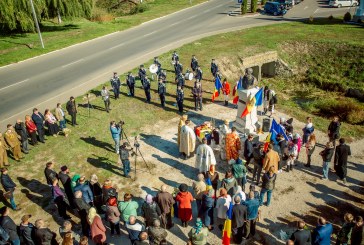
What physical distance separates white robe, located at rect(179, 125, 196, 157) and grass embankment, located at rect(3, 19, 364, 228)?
9.78ft

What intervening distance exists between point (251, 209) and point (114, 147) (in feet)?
27.2

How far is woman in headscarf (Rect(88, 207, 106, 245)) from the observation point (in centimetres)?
961

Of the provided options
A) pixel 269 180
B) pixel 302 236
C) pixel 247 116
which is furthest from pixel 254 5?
pixel 302 236

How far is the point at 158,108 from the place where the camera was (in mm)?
19750

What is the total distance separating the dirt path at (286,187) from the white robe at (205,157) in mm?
845

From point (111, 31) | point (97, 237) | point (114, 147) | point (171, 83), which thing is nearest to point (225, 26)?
point (111, 31)

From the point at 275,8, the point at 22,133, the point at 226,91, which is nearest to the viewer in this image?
the point at 22,133

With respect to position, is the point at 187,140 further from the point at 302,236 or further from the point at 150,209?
the point at 302,236

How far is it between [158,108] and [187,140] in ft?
18.5

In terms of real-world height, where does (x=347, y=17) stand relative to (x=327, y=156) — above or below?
above

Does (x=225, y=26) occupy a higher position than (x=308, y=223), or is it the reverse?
(x=225, y=26)

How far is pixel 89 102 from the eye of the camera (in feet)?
66.3

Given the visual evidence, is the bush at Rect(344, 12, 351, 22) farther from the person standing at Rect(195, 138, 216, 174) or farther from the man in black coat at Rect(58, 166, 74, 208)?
the man in black coat at Rect(58, 166, 74, 208)

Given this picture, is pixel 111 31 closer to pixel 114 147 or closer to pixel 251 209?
pixel 114 147
